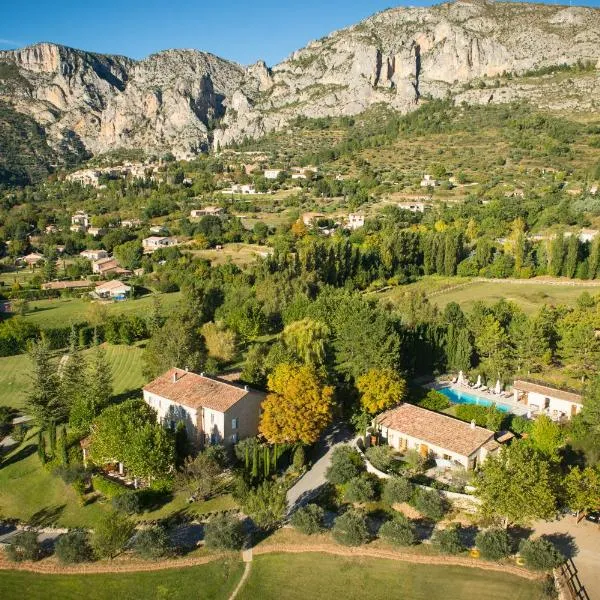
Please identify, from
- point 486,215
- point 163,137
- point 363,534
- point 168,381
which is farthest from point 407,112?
point 363,534

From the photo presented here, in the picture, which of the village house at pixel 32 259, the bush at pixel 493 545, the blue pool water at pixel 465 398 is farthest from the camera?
the village house at pixel 32 259

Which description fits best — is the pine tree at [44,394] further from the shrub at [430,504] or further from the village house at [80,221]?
the village house at [80,221]

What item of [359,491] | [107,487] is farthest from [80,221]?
[359,491]

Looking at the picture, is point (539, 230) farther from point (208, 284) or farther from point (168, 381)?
point (168, 381)

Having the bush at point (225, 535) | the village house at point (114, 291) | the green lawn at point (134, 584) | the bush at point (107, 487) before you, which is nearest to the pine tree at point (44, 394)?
the bush at point (107, 487)

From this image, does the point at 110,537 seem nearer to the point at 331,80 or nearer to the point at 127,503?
the point at 127,503

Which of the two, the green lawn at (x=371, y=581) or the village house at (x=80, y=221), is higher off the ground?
the village house at (x=80, y=221)

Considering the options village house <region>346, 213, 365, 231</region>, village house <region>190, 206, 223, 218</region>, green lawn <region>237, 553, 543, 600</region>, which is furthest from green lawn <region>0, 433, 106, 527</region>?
village house <region>190, 206, 223, 218</region>

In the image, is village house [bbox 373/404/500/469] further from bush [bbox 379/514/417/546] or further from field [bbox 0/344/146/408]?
field [bbox 0/344/146/408]
